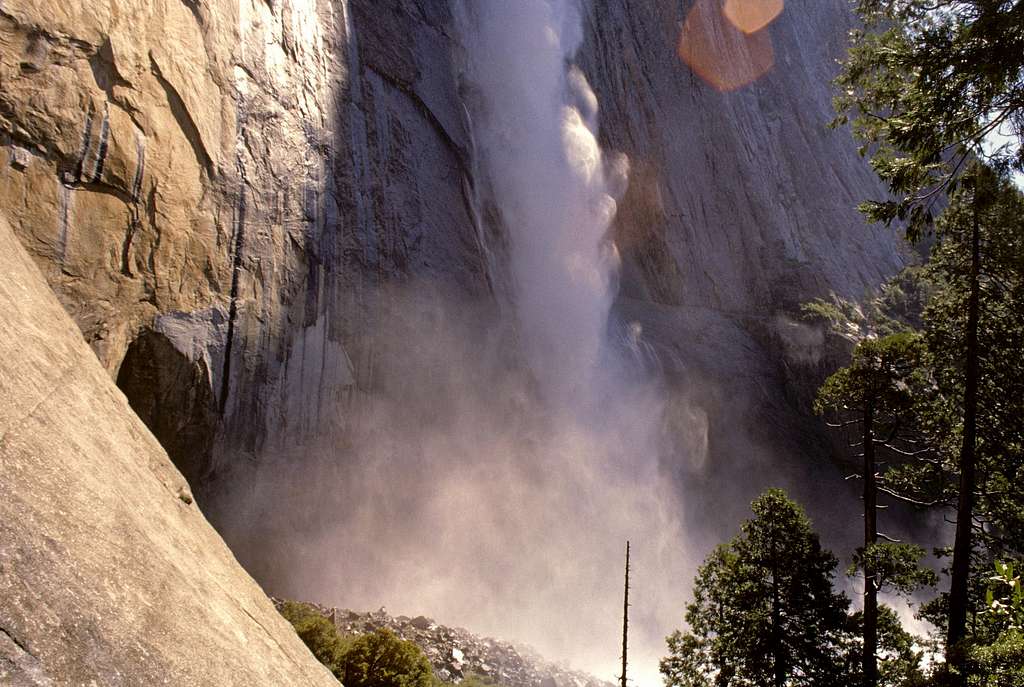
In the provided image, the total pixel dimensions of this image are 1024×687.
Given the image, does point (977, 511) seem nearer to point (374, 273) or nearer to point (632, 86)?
point (374, 273)

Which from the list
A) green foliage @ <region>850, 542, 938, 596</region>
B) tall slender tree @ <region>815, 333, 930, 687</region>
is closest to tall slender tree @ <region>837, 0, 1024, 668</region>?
green foliage @ <region>850, 542, 938, 596</region>

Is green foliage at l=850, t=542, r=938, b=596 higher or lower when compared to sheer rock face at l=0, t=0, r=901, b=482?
lower

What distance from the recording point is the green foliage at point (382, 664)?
1152 cm

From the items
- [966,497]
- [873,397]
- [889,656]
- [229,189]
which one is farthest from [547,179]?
[966,497]

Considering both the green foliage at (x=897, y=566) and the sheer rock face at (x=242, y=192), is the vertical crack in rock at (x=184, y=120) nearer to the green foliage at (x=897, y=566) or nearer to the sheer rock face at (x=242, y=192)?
the sheer rock face at (x=242, y=192)

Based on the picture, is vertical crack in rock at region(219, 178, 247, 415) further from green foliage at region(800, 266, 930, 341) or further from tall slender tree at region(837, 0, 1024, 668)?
green foliage at region(800, 266, 930, 341)

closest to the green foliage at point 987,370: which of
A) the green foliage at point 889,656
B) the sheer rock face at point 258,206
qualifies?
the green foliage at point 889,656

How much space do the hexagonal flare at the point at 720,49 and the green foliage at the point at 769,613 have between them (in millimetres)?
31042

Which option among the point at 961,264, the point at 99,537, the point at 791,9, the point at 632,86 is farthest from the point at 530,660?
the point at 791,9

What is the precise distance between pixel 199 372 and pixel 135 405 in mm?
1296

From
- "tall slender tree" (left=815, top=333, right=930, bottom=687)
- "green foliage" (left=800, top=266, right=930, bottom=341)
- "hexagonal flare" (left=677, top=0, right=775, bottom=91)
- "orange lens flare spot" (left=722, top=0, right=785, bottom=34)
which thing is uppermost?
"orange lens flare spot" (left=722, top=0, right=785, bottom=34)

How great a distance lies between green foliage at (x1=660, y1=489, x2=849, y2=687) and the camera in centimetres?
1134

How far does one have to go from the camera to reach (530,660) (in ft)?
56.9

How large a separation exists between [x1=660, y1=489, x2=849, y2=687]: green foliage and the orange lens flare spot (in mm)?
35333
